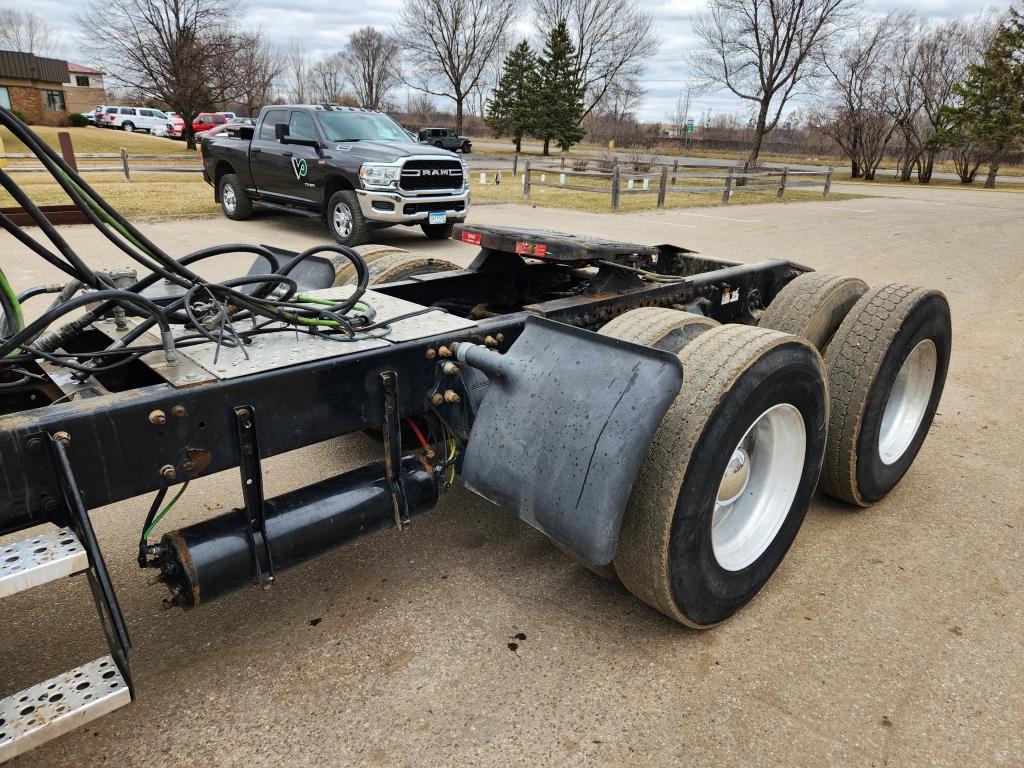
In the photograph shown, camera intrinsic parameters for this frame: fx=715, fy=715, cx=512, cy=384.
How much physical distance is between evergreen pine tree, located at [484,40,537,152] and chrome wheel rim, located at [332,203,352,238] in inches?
1557

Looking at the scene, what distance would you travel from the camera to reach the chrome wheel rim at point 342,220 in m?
10.8

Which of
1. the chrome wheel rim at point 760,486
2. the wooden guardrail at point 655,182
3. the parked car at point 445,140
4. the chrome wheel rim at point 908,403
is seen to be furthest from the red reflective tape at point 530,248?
the parked car at point 445,140

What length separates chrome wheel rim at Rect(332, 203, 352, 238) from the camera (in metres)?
10.8

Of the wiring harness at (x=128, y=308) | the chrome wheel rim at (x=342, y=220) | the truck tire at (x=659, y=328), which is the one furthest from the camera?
the chrome wheel rim at (x=342, y=220)

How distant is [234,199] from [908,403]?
12148 mm

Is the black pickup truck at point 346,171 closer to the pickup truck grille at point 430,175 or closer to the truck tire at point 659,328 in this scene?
the pickup truck grille at point 430,175

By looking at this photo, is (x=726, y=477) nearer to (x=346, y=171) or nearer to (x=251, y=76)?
(x=346, y=171)

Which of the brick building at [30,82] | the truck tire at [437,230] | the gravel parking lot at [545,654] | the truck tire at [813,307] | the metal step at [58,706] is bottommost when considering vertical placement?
the gravel parking lot at [545,654]

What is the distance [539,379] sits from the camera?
2125 mm

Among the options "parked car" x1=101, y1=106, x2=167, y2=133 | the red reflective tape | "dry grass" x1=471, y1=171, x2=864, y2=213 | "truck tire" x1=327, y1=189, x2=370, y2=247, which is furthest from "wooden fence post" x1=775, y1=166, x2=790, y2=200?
"parked car" x1=101, y1=106, x2=167, y2=133

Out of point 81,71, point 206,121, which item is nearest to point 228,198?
point 206,121

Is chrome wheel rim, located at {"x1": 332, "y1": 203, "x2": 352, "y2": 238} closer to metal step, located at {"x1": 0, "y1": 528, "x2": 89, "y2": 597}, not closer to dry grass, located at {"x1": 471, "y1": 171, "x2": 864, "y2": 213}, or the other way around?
dry grass, located at {"x1": 471, "y1": 171, "x2": 864, "y2": 213}

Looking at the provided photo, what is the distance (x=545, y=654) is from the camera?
2.43 meters

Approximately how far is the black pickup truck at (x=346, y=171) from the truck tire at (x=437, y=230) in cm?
2
